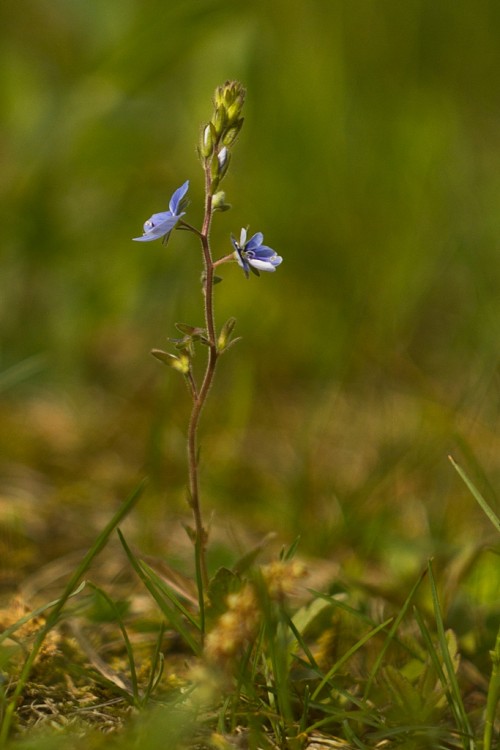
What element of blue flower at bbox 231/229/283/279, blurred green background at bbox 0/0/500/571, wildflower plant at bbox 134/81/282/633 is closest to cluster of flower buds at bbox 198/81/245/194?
wildflower plant at bbox 134/81/282/633

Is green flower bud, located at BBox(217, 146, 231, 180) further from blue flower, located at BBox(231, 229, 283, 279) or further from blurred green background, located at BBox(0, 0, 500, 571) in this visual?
blurred green background, located at BBox(0, 0, 500, 571)

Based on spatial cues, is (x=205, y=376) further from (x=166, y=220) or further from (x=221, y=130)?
(x=221, y=130)

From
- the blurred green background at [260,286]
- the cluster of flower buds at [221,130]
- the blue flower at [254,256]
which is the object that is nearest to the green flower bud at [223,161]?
the cluster of flower buds at [221,130]

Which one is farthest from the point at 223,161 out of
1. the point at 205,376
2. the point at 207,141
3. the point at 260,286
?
the point at 260,286

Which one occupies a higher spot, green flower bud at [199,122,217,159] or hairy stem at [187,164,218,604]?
green flower bud at [199,122,217,159]

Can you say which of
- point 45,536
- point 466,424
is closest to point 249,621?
point 45,536
